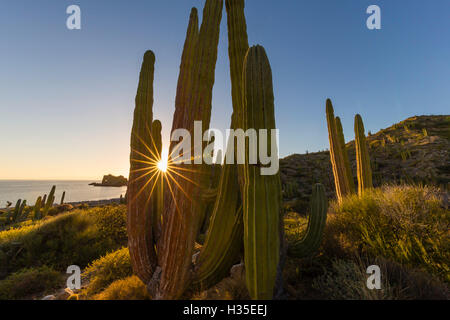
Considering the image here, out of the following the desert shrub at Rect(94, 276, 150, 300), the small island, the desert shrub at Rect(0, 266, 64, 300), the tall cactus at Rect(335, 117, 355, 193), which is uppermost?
the tall cactus at Rect(335, 117, 355, 193)

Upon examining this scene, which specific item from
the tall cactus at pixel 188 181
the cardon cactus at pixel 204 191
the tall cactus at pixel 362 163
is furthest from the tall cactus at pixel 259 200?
the tall cactus at pixel 362 163

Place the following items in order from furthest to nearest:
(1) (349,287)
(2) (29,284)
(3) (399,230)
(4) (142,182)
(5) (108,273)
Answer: (2) (29,284)
(5) (108,273)
(3) (399,230)
(4) (142,182)
(1) (349,287)

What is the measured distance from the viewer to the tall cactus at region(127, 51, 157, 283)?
3451mm

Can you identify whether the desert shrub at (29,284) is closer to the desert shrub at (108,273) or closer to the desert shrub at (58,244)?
the desert shrub at (108,273)

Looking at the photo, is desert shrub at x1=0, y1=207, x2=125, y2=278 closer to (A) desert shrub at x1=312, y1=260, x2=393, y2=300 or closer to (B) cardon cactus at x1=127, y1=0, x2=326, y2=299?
(B) cardon cactus at x1=127, y1=0, x2=326, y2=299

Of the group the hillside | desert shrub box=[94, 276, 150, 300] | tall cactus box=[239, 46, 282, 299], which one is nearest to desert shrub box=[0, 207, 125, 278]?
desert shrub box=[94, 276, 150, 300]

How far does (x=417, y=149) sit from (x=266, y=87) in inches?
869

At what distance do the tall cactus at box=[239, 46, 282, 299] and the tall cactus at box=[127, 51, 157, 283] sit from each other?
2.08 meters

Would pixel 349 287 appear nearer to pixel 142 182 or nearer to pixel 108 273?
pixel 142 182

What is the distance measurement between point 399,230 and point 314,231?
227 cm

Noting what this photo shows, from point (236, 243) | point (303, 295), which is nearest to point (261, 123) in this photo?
point (236, 243)

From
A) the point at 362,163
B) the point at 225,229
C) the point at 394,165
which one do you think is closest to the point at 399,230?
the point at 225,229

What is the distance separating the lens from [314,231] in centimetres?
375
